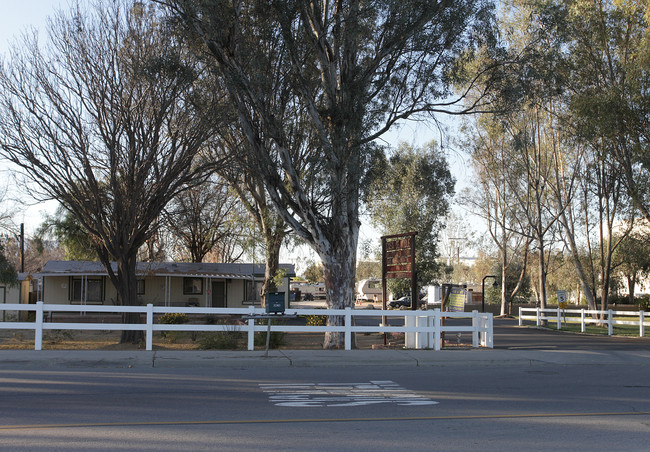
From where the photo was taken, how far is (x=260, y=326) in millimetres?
16766

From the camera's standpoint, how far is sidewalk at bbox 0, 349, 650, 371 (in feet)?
46.4

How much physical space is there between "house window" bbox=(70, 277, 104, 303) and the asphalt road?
22901mm

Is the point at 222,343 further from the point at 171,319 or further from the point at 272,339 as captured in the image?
the point at 171,319

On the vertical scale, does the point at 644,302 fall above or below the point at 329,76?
below

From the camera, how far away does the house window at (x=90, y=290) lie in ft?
117

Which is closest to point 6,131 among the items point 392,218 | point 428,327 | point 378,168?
→ point 378,168

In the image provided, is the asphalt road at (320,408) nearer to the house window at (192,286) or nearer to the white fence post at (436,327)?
the white fence post at (436,327)

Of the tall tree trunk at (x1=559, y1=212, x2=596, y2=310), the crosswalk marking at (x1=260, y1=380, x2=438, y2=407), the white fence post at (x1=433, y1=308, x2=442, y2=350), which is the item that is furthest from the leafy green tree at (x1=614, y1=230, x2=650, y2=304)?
the crosswalk marking at (x1=260, y1=380, x2=438, y2=407)

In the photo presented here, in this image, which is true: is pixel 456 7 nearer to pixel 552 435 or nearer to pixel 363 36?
pixel 363 36

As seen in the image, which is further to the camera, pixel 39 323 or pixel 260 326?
pixel 260 326

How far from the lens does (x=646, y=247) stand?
47.7 metres

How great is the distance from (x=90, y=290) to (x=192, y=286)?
5768 mm

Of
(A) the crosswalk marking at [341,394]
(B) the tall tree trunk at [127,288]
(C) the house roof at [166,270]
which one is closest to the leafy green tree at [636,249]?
(C) the house roof at [166,270]

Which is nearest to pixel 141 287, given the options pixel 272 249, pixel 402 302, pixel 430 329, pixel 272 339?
pixel 272 249
